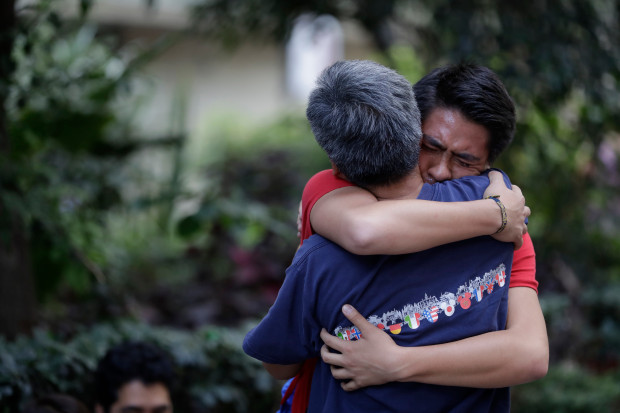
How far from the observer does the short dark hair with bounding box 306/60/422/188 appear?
1.60 m

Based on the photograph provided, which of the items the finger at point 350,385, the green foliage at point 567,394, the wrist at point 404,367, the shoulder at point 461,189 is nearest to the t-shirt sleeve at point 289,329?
the finger at point 350,385

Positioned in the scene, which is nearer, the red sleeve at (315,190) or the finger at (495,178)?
the red sleeve at (315,190)

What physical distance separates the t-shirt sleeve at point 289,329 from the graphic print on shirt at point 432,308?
0.13 meters

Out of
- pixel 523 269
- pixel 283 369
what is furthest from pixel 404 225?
pixel 283 369

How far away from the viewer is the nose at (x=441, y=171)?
1.92 m

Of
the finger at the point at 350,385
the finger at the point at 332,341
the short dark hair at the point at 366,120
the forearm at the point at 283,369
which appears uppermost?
the short dark hair at the point at 366,120

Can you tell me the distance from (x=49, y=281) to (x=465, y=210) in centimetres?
303

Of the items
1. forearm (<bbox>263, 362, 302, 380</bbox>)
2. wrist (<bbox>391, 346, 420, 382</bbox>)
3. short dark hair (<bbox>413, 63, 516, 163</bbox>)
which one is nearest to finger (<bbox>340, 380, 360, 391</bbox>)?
wrist (<bbox>391, 346, 420, 382</bbox>)

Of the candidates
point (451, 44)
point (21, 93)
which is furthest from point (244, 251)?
point (21, 93)

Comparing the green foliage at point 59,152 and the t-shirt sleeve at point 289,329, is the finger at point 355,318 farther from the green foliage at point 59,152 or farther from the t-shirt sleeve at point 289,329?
the green foliage at point 59,152

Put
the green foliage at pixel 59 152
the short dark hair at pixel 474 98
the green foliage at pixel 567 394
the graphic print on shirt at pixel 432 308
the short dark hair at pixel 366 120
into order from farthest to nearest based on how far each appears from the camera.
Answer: the green foliage at pixel 567 394
the green foliage at pixel 59 152
the short dark hair at pixel 474 98
the graphic print on shirt at pixel 432 308
the short dark hair at pixel 366 120

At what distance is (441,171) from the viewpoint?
1.92m

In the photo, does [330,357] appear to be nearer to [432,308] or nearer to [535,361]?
[432,308]

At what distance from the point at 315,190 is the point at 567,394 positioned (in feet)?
12.9
